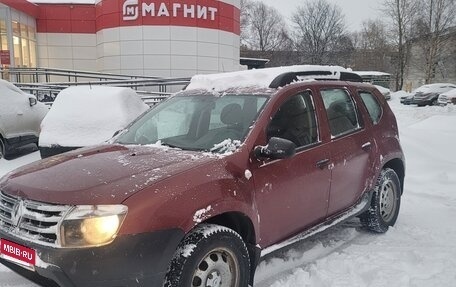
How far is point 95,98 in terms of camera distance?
8641 mm

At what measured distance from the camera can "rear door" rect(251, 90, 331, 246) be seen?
3441 mm

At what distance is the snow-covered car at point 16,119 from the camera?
923cm

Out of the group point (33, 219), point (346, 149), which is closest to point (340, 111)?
point (346, 149)

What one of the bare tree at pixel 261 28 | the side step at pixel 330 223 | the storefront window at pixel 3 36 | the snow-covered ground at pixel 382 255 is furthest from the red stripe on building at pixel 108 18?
the bare tree at pixel 261 28

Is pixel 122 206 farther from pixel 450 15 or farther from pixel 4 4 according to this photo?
pixel 450 15

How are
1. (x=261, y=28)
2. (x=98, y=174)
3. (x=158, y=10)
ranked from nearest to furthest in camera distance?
(x=98, y=174), (x=158, y=10), (x=261, y=28)

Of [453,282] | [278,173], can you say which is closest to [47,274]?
[278,173]

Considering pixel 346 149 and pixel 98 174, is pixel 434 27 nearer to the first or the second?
pixel 346 149

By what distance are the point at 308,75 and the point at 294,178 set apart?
1.18 m

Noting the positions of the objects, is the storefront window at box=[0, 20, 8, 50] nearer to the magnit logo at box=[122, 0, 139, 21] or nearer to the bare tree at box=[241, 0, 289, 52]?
the magnit logo at box=[122, 0, 139, 21]

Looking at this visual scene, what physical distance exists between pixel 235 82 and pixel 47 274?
2.35m

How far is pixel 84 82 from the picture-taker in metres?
18.0

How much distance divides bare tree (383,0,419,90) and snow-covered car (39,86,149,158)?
147 feet

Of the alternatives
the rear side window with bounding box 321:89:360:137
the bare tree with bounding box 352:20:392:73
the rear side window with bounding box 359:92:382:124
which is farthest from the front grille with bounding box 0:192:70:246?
the bare tree with bounding box 352:20:392:73
